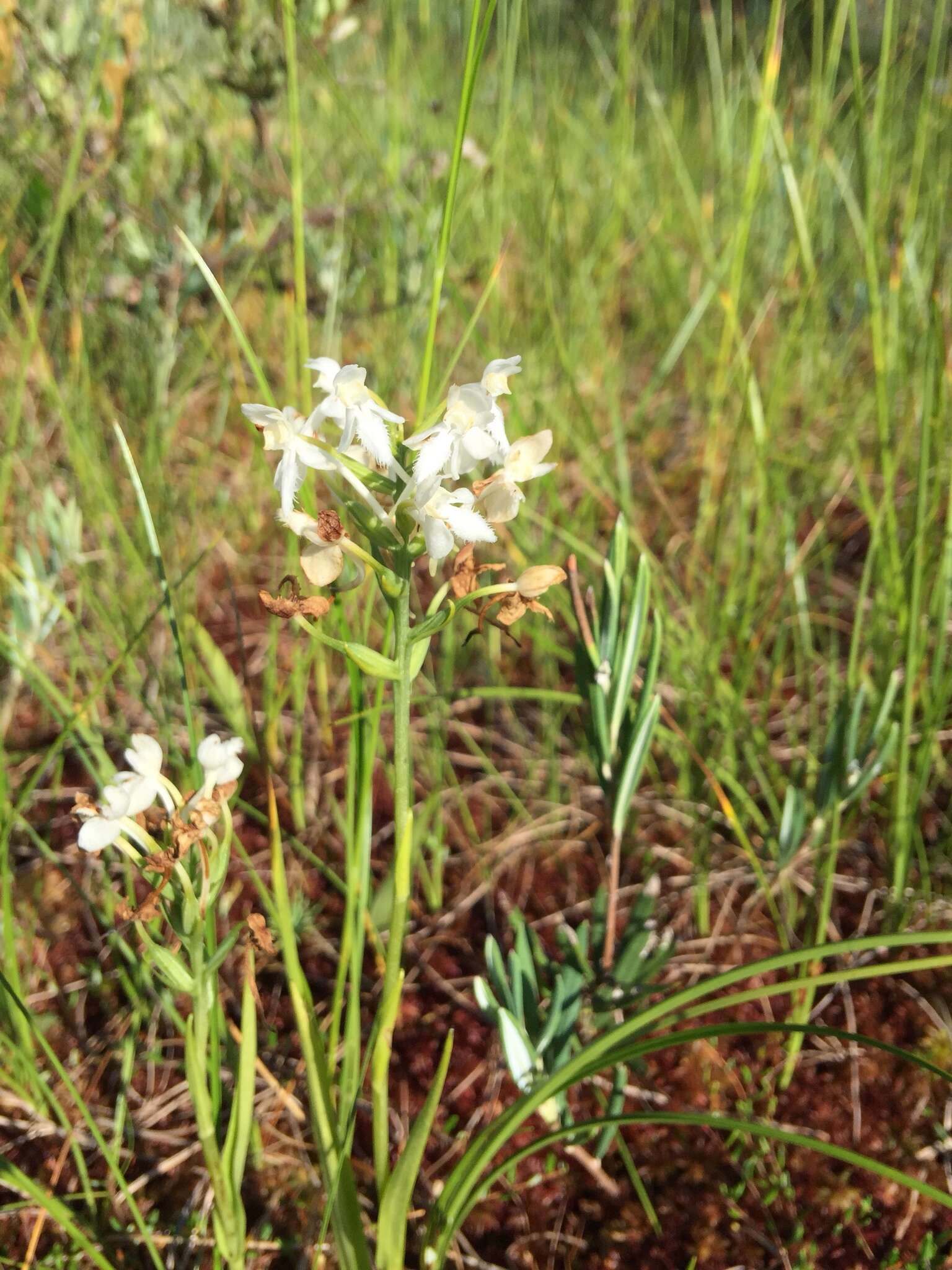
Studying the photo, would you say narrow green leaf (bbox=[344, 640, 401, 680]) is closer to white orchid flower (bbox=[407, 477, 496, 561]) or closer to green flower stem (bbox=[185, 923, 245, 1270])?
white orchid flower (bbox=[407, 477, 496, 561])

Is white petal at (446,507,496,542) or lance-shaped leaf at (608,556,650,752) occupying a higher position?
white petal at (446,507,496,542)

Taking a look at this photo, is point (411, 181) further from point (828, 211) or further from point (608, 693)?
point (608, 693)

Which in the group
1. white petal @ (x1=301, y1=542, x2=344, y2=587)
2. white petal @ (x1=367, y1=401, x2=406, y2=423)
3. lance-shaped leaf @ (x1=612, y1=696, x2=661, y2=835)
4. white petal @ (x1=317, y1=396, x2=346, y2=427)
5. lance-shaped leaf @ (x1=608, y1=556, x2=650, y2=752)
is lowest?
lance-shaped leaf @ (x1=612, y1=696, x2=661, y2=835)

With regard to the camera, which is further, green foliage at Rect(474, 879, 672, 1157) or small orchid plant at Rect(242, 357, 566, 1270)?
green foliage at Rect(474, 879, 672, 1157)

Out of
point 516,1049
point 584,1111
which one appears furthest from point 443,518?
point 584,1111

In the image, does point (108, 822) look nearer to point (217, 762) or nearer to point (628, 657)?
point (217, 762)

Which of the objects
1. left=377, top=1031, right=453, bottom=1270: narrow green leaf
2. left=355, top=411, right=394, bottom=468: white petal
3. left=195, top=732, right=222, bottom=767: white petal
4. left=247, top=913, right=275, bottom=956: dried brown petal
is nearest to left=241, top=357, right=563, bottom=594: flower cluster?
left=355, top=411, right=394, bottom=468: white petal

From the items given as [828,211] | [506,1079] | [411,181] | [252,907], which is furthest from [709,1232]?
[411,181]
